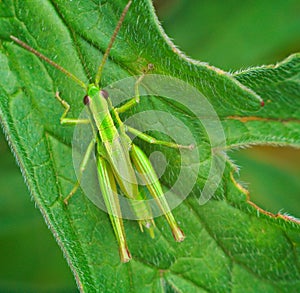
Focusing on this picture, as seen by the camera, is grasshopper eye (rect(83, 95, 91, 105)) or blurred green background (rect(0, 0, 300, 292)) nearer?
grasshopper eye (rect(83, 95, 91, 105))

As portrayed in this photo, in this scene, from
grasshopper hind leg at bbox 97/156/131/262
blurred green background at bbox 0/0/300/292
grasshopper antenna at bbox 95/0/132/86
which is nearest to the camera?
grasshopper antenna at bbox 95/0/132/86

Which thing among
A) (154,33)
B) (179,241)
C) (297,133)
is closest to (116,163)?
(179,241)

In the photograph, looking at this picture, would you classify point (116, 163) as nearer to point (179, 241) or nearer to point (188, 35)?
point (179, 241)

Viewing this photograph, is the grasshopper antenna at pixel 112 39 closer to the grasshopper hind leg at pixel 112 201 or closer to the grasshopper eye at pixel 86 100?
the grasshopper eye at pixel 86 100

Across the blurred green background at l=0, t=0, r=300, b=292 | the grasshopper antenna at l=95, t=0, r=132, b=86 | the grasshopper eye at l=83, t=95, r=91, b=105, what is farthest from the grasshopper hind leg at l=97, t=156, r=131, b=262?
the blurred green background at l=0, t=0, r=300, b=292

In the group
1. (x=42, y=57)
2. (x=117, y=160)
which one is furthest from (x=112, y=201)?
(x=42, y=57)

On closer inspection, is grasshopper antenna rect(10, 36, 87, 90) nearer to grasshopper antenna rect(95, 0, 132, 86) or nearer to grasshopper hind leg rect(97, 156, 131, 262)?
grasshopper antenna rect(95, 0, 132, 86)

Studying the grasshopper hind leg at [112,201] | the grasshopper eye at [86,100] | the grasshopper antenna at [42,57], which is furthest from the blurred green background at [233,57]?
the grasshopper antenna at [42,57]
